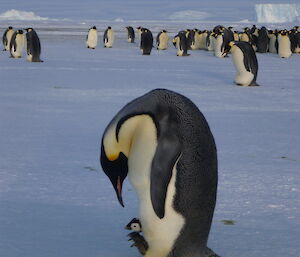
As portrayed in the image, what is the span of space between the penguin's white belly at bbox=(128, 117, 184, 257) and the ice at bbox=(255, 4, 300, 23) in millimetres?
78251

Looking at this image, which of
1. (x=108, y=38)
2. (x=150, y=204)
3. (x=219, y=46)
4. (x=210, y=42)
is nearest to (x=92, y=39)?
(x=108, y=38)

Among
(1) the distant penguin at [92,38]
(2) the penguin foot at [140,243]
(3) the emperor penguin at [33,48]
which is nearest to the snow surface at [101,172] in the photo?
(2) the penguin foot at [140,243]

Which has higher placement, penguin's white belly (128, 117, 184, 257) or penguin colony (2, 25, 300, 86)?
penguin's white belly (128, 117, 184, 257)

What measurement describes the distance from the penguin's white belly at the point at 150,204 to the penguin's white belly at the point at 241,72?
26.5 feet

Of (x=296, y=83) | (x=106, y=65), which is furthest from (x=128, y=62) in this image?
(x=296, y=83)

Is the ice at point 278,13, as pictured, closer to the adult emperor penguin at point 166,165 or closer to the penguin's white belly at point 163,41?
the penguin's white belly at point 163,41

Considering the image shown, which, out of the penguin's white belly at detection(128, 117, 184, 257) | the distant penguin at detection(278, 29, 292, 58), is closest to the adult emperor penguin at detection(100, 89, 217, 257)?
the penguin's white belly at detection(128, 117, 184, 257)

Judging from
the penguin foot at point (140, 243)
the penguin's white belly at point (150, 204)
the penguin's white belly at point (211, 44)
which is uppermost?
the penguin's white belly at point (150, 204)

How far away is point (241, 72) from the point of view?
33.8 ft

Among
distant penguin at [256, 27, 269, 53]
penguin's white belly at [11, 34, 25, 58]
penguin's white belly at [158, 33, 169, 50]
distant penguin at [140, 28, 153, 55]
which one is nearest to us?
penguin's white belly at [11, 34, 25, 58]

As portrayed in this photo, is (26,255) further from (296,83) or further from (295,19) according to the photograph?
(295,19)

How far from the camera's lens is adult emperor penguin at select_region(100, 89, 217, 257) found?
7.07ft

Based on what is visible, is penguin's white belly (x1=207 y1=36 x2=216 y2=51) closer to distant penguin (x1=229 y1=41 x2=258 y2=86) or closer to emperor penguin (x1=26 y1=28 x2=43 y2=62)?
emperor penguin (x1=26 y1=28 x2=43 y2=62)

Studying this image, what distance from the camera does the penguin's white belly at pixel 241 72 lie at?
33.3ft
